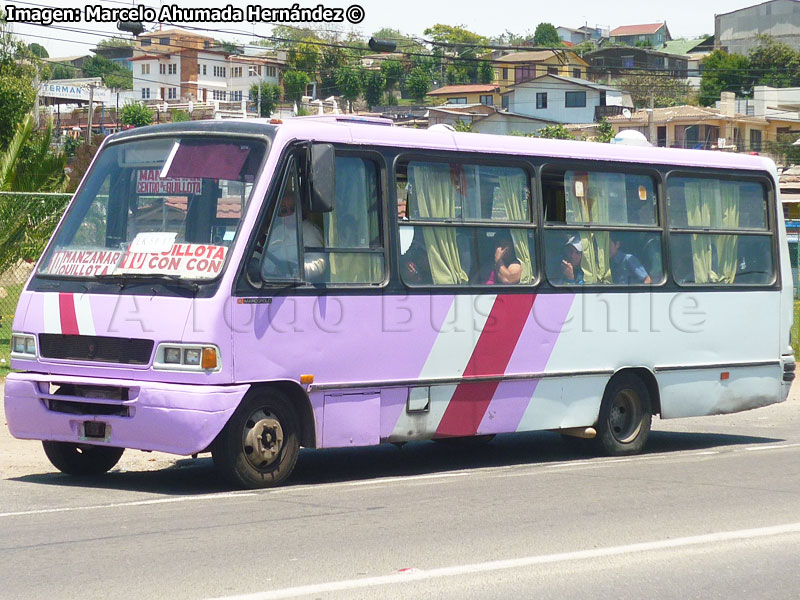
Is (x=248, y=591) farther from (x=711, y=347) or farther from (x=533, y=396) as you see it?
(x=711, y=347)

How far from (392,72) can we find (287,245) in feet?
398

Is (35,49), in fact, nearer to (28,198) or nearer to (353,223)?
(28,198)

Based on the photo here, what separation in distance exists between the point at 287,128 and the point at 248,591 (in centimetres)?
413

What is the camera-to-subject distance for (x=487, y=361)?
10500mm

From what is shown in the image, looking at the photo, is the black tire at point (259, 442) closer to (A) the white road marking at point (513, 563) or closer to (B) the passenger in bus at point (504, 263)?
(B) the passenger in bus at point (504, 263)

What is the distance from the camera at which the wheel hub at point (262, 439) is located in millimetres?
8969

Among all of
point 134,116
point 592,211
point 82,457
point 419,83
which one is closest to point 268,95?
point 419,83

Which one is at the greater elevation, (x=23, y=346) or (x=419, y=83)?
(x=419, y=83)

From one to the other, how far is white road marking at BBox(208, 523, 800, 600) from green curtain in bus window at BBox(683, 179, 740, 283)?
460 cm

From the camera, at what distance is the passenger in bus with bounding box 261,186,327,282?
29.6 ft

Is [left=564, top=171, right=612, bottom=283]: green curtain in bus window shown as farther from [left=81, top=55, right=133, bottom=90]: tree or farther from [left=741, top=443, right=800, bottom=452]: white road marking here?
[left=81, top=55, right=133, bottom=90]: tree

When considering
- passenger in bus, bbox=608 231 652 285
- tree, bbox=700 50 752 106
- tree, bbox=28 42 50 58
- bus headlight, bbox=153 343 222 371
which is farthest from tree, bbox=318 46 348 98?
bus headlight, bbox=153 343 222 371

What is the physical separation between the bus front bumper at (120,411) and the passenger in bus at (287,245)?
89 cm

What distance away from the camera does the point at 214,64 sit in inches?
5517
